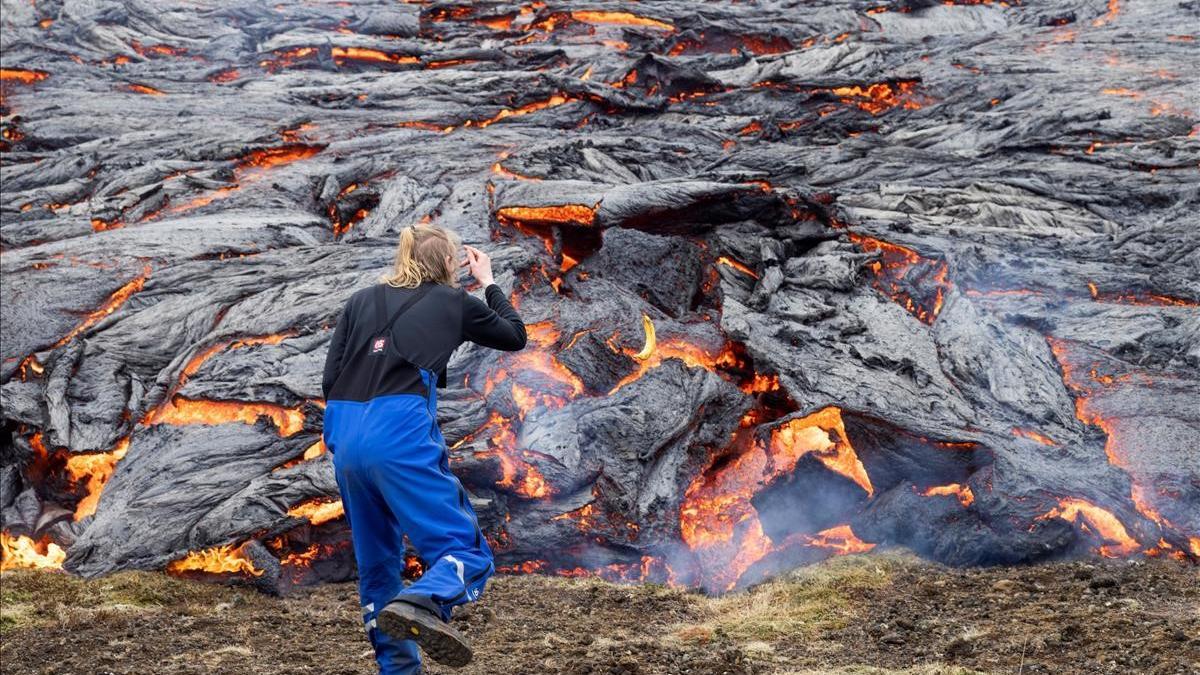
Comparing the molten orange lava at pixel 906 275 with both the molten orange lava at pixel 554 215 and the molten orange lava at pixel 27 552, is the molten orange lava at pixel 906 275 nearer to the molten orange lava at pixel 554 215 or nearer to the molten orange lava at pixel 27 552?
the molten orange lava at pixel 554 215

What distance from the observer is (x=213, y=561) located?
38.8 feet

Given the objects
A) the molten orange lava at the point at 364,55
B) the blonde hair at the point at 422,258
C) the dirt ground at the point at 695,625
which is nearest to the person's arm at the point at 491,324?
the blonde hair at the point at 422,258

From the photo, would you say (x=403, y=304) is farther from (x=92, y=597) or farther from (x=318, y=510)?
(x=92, y=597)

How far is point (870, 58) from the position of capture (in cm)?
2502

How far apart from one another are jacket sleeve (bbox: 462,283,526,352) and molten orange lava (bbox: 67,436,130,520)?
339 inches

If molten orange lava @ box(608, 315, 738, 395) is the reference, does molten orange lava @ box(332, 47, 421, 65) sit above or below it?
above

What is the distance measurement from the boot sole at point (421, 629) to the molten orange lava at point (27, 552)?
9.05 meters

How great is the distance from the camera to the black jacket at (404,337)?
6648mm

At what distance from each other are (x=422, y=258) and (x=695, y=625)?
452 cm

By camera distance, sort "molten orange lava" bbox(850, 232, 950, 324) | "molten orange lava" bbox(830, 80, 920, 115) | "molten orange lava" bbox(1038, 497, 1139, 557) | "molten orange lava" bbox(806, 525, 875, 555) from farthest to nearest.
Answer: "molten orange lava" bbox(830, 80, 920, 115) < "molten orange lava" bbox(850, 232, 950, 324) < "molten orange lava" bbox(806, 525, 875, 555) < "molten orange lava" bbox(1038, 497, 1139, 557)

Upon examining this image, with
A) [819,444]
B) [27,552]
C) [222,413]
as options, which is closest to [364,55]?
[222,413]

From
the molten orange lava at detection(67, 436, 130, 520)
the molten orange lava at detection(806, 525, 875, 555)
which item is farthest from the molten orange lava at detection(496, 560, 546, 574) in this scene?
the molten orange lava at detection(67, 436, 130, 520)

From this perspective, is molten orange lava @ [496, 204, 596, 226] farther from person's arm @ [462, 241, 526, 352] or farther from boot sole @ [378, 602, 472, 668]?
boot sole @ [378, 602, 472, 668]

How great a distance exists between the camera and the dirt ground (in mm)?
7902
